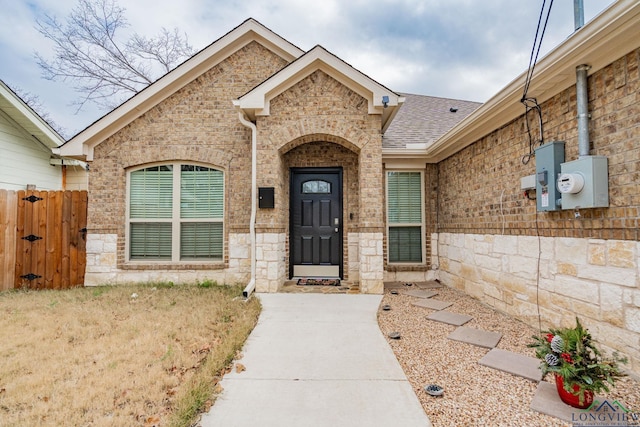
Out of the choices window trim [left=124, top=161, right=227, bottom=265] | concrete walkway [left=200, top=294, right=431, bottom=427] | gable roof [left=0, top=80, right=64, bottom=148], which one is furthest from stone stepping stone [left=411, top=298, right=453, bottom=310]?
gable roof [left=0, top=80, right=64, bottom=148]

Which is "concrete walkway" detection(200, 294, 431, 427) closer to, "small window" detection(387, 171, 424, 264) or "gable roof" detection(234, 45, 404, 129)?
"small window" detection(387, 171, 424, 264)

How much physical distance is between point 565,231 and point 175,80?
686 centimetres

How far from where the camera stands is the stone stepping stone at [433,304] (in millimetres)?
4838

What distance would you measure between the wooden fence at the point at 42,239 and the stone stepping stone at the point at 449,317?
666 cm

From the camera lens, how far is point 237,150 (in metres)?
6.51

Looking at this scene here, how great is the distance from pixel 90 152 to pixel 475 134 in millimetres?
7234

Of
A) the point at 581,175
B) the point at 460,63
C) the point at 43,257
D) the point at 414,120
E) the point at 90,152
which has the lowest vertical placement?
the point at 43,257

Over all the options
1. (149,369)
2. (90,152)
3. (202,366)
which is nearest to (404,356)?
(202,366)

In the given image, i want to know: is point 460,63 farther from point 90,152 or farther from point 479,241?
point 90,152

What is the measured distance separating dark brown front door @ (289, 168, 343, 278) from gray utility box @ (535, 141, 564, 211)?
3713mm

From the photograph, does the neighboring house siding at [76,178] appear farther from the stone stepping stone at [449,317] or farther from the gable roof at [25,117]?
the stone stepping stone at [449,317]

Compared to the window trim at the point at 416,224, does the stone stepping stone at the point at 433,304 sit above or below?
below

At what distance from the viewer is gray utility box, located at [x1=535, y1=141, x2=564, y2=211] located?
3393 millimetres

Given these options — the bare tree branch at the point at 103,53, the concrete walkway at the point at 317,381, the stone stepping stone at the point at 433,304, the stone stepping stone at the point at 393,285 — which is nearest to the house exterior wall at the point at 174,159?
the concrete walkway at the point at 317,381
